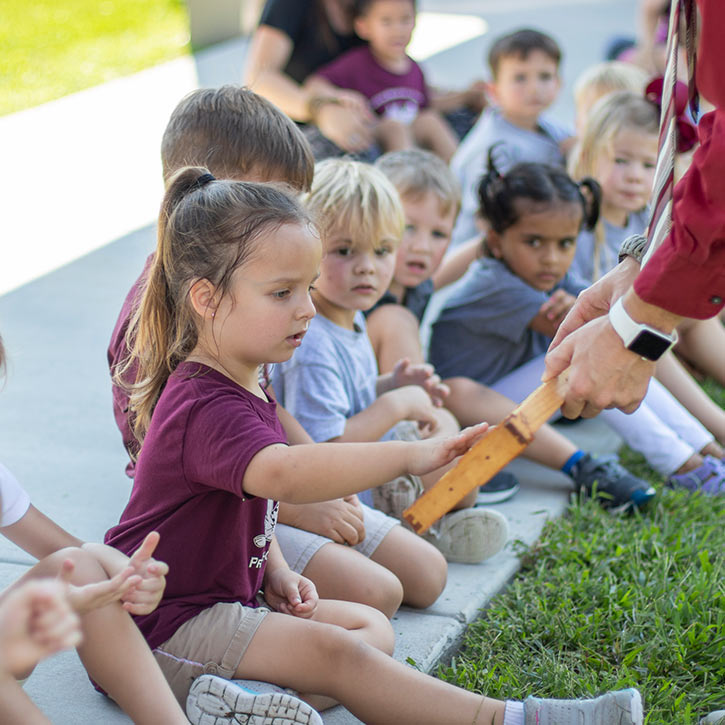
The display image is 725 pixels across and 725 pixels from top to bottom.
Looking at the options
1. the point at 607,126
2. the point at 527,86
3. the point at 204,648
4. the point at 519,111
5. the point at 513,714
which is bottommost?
the point at 513,714

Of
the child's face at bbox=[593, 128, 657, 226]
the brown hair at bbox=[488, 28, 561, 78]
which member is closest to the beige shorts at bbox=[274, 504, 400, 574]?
the child's face at bbox=[593, 128, 657, 226]

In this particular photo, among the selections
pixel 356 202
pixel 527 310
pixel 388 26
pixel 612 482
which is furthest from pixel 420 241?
pixel 388 26

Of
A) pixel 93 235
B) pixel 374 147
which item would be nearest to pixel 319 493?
pixel 374 147

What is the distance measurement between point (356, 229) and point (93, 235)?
2.62 meters

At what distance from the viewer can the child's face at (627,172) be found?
4199 mm

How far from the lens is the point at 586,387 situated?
1.98m

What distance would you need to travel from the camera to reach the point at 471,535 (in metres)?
2.85

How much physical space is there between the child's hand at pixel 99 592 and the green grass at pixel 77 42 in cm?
600

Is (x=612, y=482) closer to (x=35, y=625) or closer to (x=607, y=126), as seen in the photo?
(x=607, y=126)

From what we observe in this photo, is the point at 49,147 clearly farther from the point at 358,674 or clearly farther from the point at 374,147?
the point at 358,674

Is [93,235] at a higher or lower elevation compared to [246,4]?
lower

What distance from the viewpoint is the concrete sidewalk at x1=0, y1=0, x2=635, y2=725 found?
2.60 metres

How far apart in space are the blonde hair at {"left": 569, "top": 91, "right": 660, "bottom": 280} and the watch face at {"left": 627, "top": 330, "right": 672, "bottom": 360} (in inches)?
88.1

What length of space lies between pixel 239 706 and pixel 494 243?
219cm
